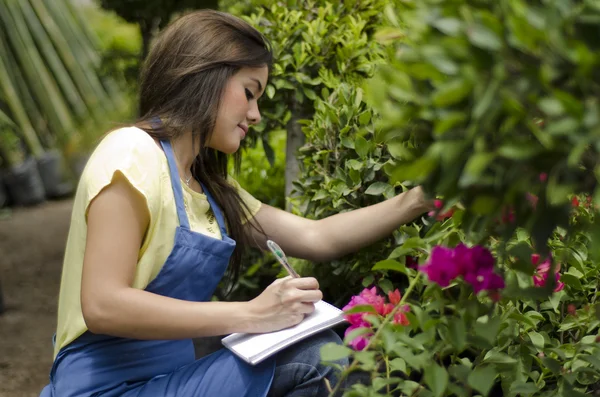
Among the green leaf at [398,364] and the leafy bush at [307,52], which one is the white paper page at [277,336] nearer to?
the green leaf at [398,364]

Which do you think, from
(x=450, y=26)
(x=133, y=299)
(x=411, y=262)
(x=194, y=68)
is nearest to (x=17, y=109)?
(x=194, y=68)

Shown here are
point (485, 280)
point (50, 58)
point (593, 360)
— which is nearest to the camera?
point (485, 280)

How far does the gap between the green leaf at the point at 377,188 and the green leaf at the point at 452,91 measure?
3.31 ft

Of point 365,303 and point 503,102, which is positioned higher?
point 503,102

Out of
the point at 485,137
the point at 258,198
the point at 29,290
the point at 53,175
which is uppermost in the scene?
the point at 485,137

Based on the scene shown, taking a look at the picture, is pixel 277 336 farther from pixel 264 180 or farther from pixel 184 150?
pixel 264 180

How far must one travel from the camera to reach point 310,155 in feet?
7.99

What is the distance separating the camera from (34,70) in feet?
21.0

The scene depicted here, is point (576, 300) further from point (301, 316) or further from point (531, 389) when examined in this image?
point (301, 316)

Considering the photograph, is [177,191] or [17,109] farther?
[17,109]

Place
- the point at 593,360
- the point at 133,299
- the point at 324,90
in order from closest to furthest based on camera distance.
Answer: the point at 593,360, the point at 133,299, the point at 324,90

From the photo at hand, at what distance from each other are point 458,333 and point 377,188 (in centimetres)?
82

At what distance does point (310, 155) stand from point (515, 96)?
1355 millimetres

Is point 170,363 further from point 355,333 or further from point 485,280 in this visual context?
point 485,280
